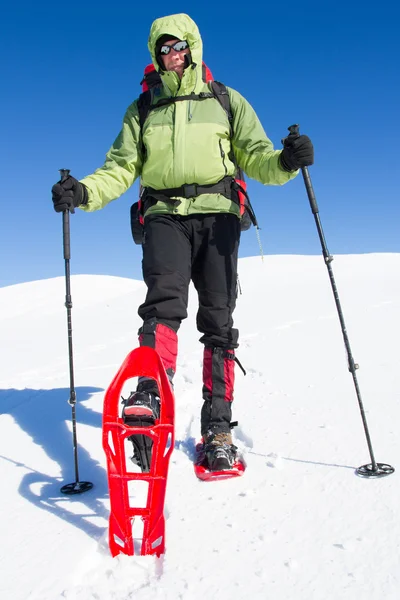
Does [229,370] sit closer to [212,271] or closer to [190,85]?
[212,271]

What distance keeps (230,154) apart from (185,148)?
0.40 m

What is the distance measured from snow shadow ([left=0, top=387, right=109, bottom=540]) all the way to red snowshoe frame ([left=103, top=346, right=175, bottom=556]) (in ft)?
0.58

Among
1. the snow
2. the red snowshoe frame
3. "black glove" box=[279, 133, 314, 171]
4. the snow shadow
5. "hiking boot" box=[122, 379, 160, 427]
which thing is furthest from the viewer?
"black glove" box=[279, 133, 314, 171]

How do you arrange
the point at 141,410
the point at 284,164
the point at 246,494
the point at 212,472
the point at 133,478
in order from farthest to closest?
the point at 284,164
the point at 212,472
the point at 246,494
the point at 141,410
the point at 133,478

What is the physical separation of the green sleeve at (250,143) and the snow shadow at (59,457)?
2.09 metres

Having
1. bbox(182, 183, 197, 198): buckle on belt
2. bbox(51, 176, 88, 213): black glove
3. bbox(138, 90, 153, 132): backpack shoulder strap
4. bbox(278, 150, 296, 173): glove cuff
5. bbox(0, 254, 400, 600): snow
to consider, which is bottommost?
bbox(0, 254, 400, 600): snow

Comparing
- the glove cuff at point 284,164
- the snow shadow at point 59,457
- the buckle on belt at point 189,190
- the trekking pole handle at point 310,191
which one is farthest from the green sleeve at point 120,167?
the snow shadow at point 59,457

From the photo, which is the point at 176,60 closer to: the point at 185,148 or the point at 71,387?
the point at 185,148

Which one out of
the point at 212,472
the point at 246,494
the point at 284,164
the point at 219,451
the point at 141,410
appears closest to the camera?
the point at 141,410

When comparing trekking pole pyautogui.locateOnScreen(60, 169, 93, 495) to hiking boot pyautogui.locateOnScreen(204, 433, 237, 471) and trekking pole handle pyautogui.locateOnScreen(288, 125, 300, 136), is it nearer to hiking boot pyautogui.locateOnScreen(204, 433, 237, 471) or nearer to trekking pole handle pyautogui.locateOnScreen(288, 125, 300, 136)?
hiking boot pyautogui.locateOnScreen(204, 433, 237, 471)

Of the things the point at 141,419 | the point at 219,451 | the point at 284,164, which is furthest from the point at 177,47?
the point at 219,451

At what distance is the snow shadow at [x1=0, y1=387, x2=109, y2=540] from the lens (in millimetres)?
2119

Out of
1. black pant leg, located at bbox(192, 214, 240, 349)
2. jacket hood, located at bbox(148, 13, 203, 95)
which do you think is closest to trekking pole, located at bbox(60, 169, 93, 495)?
black pant leg, located at bbox(192, 214, 240, 349)

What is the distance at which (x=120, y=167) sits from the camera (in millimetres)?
3020
